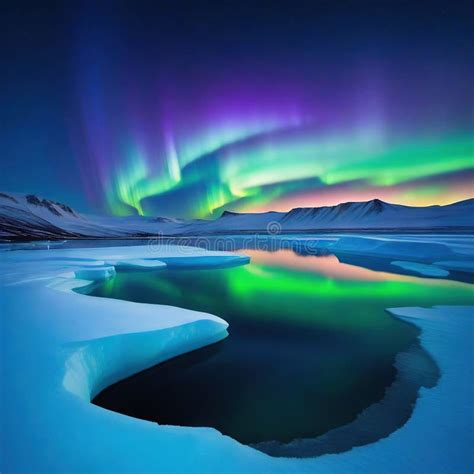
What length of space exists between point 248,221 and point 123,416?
19649cm

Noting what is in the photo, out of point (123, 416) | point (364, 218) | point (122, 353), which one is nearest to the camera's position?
point (123, 416)

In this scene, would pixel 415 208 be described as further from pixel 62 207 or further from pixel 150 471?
pixel 62 207

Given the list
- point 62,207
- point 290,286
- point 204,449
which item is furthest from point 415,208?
point 62,207

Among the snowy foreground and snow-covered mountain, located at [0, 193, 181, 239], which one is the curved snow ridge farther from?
snow-covered mountain, located at [0, 193, 181, 239]

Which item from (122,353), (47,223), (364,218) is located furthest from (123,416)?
(364,218)

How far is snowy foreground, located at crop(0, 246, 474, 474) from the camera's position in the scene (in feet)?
5.84

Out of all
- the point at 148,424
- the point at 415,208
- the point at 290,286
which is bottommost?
the point at 290,286

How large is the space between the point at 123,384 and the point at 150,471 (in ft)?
7.00

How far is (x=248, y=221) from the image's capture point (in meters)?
198

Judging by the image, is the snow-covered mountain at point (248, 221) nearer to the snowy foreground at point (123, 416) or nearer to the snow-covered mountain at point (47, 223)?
the snow-covered mountain at point (47, 223)

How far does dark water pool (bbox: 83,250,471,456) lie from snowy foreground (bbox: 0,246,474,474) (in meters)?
0.27

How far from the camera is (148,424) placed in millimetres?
2111

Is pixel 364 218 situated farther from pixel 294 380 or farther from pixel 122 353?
pixel 122 353

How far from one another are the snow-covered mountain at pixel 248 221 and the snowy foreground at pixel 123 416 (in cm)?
8429
